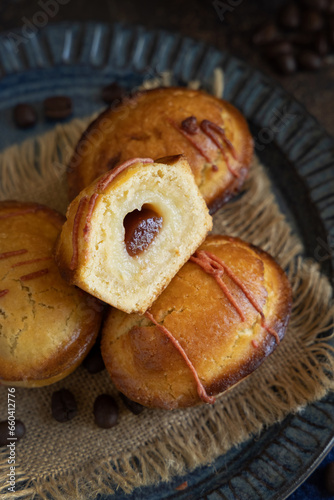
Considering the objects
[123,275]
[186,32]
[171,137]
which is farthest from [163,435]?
[186,32]

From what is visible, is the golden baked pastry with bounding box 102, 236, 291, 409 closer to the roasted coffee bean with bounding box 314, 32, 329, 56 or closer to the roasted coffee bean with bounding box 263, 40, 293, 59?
the roasted coffee bean with bounding box 263, 40, 293, 59

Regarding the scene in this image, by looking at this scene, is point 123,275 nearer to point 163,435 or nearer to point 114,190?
point 114,190

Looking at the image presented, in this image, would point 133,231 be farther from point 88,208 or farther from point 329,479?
point 329,479

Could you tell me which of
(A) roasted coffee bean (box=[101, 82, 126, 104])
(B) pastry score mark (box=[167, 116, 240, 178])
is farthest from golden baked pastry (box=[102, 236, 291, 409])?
(A) roasted coffee bean (box=[101, 82, 126, 104])

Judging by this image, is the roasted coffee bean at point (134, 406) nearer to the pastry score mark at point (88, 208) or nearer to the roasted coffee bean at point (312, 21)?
the pastry score mark at point (88, 208)

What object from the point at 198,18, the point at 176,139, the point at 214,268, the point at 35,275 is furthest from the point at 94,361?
the point at 198,18

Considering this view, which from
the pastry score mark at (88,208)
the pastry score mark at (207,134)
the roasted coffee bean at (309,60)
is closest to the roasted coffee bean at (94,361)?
the pastry score mark at (88,208)
